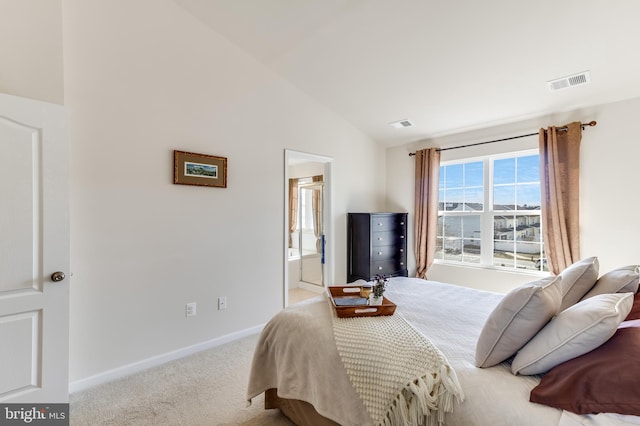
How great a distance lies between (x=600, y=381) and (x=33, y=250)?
275 centimetres

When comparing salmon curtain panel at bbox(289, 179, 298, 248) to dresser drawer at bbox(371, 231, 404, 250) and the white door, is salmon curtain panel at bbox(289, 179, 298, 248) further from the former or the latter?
the white door

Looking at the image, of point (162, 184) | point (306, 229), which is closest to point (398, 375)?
point (162, 184)

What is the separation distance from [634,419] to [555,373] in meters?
0.21

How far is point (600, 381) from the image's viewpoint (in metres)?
1.01

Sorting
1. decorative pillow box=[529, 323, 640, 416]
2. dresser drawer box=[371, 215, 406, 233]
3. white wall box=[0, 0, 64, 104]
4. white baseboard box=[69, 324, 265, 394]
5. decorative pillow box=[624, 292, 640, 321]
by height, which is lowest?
white baseboard box=[69, 324, 265, 394]

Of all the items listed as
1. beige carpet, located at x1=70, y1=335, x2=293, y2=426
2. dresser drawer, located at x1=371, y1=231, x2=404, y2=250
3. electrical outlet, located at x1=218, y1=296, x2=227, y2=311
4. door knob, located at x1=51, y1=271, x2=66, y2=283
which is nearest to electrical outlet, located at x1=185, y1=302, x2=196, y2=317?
electrical outlet, located at x1=218, y1=296, x2=227, y2=311

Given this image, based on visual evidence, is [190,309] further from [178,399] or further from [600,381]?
[600,381]

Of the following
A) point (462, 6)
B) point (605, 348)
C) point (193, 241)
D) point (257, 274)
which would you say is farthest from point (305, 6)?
point (605, 348)

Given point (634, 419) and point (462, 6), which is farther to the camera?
point (462, 6)

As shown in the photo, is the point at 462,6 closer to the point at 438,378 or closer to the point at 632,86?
the point at 632,86

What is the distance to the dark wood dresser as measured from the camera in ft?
13.2

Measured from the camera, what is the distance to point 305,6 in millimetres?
2436

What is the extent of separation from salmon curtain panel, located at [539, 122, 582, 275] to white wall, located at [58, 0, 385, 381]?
2.82 metres

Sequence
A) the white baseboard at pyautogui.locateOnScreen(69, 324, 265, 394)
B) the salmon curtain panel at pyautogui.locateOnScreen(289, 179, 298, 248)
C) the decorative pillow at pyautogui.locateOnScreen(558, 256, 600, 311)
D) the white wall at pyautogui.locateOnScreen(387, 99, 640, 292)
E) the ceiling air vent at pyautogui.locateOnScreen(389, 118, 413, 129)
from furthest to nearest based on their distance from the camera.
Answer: the salmon curtain panel at pyautogui.locateOnScreen(289, 179, 298, 248) → the ceiling air vent at pyautogui.locateOnScreen(389, 118, 413, 129) → the white wall at pyautogui.locateOnScreen(387, 99, 640, 292) → the white baseboard at pyautogui.locateOnScreen(69, 324, 265, 394) → the decorative pillow at pyautogui.locateOnScreen(558, 256, 600, 311)
